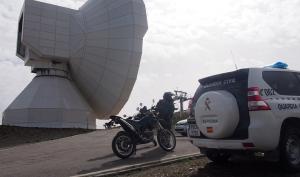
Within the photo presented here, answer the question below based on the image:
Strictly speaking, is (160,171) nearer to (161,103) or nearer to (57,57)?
(161,103)

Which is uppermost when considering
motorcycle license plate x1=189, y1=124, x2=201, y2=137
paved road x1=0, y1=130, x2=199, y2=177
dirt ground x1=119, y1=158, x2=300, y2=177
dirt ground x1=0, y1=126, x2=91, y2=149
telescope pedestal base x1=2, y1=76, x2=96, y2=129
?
telescope pedestal base x1=2, y1=76, x2=96, y2=129

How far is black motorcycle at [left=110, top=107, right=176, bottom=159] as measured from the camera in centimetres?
927

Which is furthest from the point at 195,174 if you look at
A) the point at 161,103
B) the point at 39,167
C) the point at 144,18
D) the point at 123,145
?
the point at 144,18

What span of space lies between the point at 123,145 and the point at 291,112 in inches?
170

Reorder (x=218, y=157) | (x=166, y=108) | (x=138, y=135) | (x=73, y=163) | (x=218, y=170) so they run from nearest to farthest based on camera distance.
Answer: (x=218, y=170), (x=218, y=157), (x=73, y=163), (x=138, y=135), (x=166, y=108)

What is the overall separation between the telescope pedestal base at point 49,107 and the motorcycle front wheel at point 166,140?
21.8 metres

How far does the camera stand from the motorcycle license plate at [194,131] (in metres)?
7.05

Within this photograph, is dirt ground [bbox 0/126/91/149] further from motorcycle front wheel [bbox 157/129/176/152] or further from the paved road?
motorcycle front wheel [bbox 157/129/176/152]

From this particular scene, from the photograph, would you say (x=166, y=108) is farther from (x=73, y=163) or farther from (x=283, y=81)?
(x=283, y=81)

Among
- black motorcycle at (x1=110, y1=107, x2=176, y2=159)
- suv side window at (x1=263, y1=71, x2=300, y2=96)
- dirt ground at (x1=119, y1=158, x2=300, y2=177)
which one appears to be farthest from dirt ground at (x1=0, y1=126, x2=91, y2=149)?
suv side window at (x1=263, y1=71, x2=300, y2=96)

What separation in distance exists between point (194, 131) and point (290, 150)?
1.75 metres

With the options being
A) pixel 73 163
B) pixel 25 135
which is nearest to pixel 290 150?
pixel 73 163

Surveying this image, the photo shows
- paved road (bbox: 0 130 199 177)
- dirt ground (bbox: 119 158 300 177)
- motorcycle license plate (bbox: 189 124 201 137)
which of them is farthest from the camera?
paved road (bbox: 0 130 199 177)

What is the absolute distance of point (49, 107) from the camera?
103 ft
